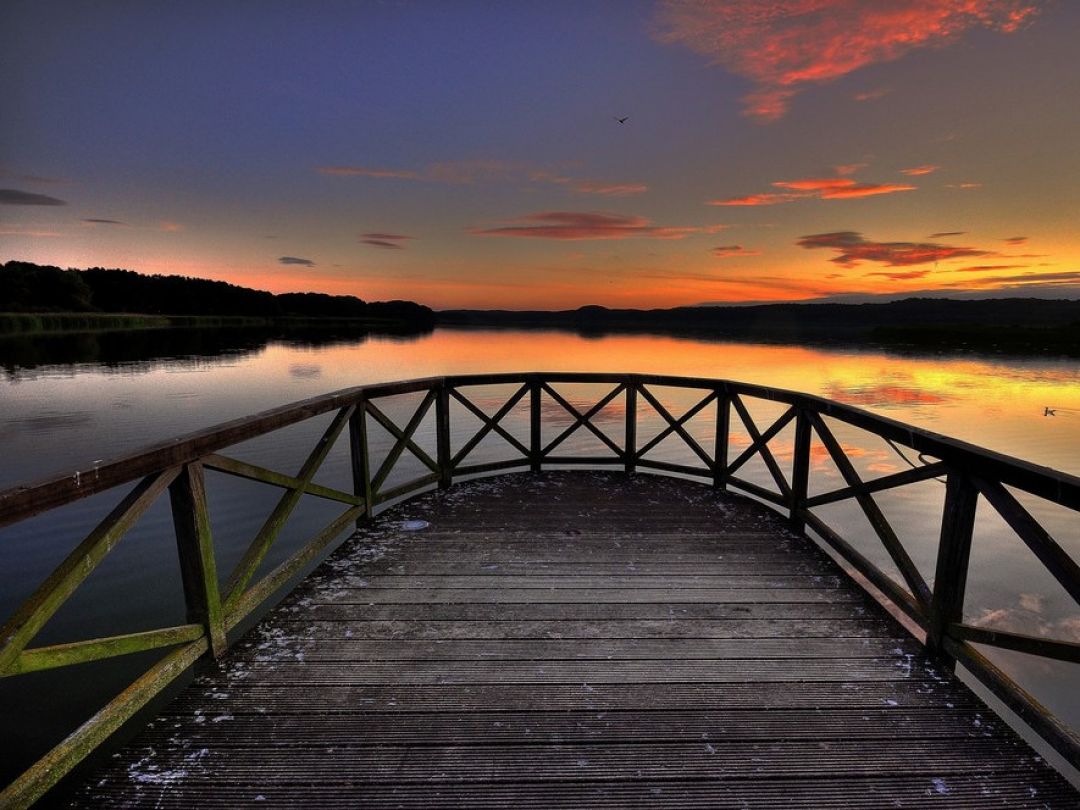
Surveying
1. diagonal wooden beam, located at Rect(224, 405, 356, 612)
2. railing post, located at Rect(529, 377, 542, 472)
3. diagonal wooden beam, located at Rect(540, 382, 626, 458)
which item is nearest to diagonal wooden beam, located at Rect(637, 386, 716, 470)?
diagonal wooden beam, located at Rect(540, 382, 626, 458)

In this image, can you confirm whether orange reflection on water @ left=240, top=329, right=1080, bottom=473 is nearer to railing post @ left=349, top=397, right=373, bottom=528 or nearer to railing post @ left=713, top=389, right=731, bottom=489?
railing post @ left=713, top=389, right=731, bottom=489

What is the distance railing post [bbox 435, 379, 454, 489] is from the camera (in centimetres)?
590

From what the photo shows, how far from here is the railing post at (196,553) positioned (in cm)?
263

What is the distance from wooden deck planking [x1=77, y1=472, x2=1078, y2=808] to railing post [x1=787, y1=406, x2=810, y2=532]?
75 centimetres

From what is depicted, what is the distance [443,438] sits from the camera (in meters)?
6.03

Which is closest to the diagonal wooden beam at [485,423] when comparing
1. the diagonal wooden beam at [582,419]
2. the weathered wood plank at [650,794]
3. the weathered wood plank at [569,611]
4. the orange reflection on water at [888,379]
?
the diagonal wooden beam at [582,419]

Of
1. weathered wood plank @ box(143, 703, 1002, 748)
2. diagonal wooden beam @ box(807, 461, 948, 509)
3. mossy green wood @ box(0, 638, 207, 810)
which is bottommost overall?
weathered wood plank @ box(143, 703, 1002, 748)

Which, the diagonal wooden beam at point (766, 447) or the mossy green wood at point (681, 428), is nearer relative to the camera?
the diagonal wooden beam at point (766, 447)

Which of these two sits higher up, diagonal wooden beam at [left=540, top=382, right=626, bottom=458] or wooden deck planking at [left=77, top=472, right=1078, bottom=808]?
diagonal wooden beam at [left=540, top=382, right=626, bottom=458]

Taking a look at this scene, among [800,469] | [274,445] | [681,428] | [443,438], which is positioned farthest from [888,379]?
[443,438]

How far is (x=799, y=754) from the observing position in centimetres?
217

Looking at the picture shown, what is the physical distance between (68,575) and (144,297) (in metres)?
133

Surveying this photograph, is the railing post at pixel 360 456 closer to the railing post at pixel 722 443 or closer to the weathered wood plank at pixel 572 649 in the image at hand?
the weathered wood plank at pixel 572 649

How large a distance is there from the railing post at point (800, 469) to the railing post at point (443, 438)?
3.45m
